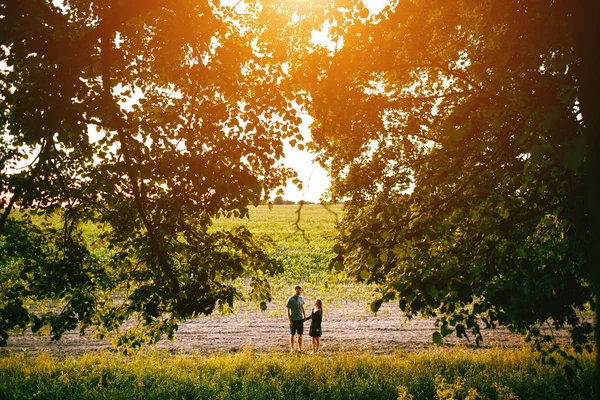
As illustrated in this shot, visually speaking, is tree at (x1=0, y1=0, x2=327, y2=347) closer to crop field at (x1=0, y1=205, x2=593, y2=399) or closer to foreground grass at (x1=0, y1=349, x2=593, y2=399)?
crop field at (x1=0, y1=205, x2=593, y2=399)

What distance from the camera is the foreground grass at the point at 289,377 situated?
920 centimetres

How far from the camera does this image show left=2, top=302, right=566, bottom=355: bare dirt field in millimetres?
13578

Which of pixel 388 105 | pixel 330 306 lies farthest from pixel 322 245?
pixel 388 105

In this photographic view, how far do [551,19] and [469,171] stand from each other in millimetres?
2241

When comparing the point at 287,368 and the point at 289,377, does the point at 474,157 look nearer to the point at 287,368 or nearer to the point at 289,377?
the point at 289,377

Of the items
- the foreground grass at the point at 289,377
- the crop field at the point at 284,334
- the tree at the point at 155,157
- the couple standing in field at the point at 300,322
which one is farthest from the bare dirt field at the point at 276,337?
the tree at the point at 155,157

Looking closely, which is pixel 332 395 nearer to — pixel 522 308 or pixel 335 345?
pixel 335 345

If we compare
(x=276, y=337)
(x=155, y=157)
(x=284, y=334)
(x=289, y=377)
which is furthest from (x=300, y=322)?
(x=155, y=157)

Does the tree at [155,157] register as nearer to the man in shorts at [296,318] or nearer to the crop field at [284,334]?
the crop field at [284,334]

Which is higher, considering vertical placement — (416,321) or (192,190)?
(192,190)

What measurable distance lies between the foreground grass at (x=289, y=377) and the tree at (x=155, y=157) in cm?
339

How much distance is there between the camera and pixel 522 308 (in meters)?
4.21

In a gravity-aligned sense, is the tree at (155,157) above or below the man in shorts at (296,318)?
above

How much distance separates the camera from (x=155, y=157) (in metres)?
6.34
